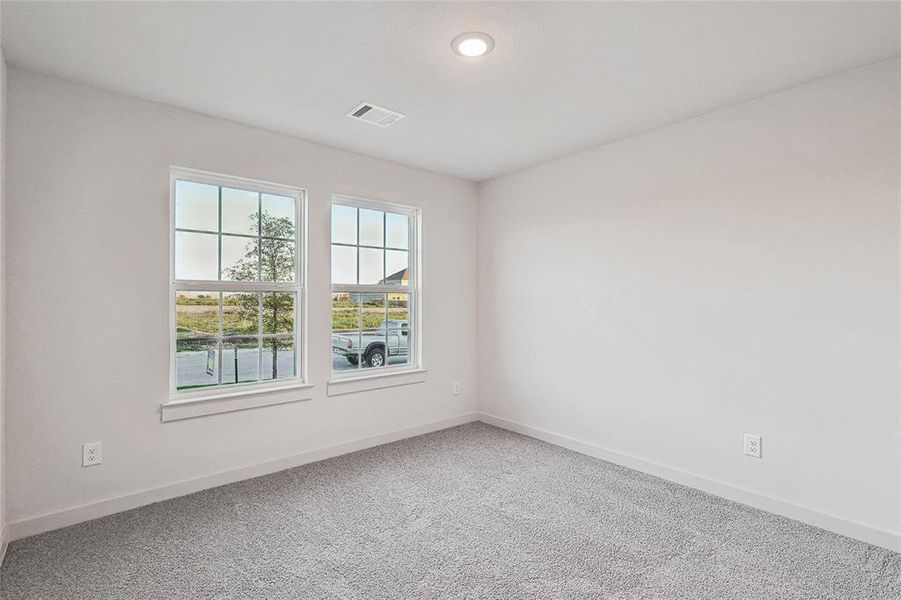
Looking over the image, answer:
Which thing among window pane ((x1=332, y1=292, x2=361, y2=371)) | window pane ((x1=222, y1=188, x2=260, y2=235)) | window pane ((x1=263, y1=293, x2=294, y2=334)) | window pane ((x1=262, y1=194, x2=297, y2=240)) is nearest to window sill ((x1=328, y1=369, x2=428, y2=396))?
window pane ((x1=332, y1=292, x2=361, y2=371))

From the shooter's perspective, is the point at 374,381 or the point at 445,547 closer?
the point at 445,547

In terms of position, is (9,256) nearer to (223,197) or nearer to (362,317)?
(223,197)

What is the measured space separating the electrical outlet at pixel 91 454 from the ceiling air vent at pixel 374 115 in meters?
2.44

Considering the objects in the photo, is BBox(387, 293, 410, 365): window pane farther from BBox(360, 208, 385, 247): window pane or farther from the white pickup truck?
BBox(360, 208, 385, 247): window pane

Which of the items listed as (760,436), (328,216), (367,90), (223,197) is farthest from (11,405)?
(760,436)

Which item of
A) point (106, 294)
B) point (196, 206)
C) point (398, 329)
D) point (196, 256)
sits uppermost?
point (196, 206)

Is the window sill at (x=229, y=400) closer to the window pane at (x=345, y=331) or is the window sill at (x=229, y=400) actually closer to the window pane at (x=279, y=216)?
the window pane at (x=345, y=331)

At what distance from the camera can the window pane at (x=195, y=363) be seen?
293cm

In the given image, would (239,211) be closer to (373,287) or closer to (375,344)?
(373,287)

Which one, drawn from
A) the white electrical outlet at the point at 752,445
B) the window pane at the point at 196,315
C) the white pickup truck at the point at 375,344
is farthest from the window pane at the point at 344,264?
the white electrical outlet at the point at 752,445

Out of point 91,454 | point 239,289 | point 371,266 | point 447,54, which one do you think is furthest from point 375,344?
point 447,54

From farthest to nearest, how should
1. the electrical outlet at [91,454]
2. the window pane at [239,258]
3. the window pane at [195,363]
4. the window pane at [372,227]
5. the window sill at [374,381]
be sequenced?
1. the window pane at [372,227]
2. the window sill at [374,381]
3. the window pane at [239,258]
4. the window pane at [195,363]
5. the electrical outlet at [91,454]

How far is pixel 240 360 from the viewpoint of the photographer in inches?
125

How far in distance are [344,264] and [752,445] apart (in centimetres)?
310
